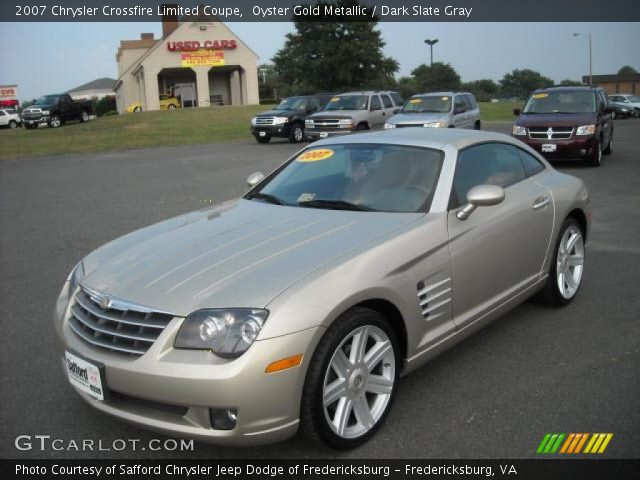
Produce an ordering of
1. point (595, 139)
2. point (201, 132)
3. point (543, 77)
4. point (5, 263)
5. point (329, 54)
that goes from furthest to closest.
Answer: point (543, 77)
point (329, 54)
point (201, 132)
point (595, 139)
point (5, 263)

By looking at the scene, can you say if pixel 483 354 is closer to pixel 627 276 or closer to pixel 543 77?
pixel 627 276

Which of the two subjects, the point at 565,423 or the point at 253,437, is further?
the point at 565,423

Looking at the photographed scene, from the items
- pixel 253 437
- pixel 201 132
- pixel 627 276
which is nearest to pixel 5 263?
pixel 253 437

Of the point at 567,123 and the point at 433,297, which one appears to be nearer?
the point at 433,297

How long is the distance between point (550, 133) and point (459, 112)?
5.36 m

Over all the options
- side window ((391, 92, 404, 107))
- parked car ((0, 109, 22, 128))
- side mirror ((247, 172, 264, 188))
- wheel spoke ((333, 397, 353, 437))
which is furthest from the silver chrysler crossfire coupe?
parked car ((0, 109, 22, 128))

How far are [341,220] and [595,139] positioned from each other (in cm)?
1196

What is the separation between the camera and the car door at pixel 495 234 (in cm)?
385

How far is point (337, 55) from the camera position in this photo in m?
52.8

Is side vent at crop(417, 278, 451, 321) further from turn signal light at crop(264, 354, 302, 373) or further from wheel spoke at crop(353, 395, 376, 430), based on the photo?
turn signal light at crop(264, 354, 302, 373)

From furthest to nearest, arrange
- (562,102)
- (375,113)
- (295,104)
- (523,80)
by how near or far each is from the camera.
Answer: (523,80) < (295,104) < (375,113) < (562,102)

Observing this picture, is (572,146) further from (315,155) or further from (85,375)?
(85,375)

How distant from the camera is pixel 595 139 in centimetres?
1392

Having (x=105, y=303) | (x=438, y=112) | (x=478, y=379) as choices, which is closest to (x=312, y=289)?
(x=105, y=303)
